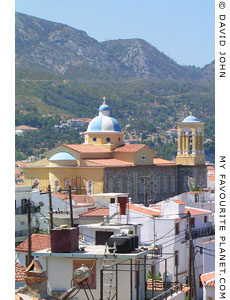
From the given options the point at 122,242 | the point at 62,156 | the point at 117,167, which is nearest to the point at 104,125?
the point at 117,167

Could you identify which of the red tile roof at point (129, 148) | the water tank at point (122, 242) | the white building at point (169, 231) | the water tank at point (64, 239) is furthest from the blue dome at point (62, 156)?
the water tank at point (122, 242)

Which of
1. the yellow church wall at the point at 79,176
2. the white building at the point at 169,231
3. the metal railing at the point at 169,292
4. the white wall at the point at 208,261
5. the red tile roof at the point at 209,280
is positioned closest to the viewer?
the metal railing at the point at 169,292

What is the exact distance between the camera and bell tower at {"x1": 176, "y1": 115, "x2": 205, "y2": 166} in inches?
2180

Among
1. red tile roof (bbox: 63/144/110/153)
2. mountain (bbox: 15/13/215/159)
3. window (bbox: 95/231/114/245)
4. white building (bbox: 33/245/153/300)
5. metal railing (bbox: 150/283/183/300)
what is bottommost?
metal railing (bbox: 150/283/183/300)

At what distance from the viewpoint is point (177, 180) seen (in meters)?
53.9

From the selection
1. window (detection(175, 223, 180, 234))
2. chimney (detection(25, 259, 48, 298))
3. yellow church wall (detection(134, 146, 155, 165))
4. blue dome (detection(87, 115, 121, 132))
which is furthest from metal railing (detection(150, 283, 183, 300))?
blue dome (detection(87, 115, 121, 132))

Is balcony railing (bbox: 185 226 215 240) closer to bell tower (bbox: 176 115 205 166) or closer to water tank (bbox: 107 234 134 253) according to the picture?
water tank (bbox: 107 234 134 253)

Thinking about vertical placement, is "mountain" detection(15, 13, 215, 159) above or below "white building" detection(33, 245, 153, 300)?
above

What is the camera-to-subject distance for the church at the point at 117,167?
46.5 meters

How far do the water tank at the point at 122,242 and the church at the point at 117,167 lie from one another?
101ft

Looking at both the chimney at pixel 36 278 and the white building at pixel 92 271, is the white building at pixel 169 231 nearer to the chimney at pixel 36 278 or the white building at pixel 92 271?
the white building at pixel 92 271

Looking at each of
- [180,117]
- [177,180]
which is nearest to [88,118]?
[180,117]

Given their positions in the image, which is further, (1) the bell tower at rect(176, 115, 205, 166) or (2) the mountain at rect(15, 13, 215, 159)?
(2) the mountain at rect(15, 13, 215, 159)

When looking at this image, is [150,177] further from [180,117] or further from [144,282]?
[180,117]
